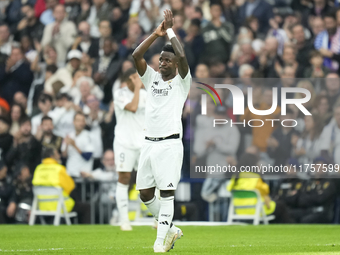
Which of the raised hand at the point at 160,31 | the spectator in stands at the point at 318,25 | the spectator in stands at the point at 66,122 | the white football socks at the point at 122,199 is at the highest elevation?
the spectator in stands at the point at 318,25

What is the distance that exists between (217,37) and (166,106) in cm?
914

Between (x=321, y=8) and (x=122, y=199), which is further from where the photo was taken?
(x=321, y=8)

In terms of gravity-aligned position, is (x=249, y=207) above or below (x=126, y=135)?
below

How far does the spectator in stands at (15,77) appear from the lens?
19172mm

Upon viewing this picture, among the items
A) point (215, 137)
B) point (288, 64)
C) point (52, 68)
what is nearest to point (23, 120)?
point (52, 68)

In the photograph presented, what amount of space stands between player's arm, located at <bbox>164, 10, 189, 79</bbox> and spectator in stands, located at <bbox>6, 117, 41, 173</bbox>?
27.5ft

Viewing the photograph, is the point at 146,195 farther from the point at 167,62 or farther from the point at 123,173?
the point at 123,173

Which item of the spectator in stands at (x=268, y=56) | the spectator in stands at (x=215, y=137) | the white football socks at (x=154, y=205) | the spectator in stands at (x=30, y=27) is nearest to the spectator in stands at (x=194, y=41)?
the spectator in stands at (x=268, y=56)

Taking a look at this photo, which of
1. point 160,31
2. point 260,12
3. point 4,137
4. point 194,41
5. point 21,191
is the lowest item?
point 21,191

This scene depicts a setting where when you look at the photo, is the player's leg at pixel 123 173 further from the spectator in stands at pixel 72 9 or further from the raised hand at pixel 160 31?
the spectator in stands at pixel 72 9

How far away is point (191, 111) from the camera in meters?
15.9

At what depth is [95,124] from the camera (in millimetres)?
16906

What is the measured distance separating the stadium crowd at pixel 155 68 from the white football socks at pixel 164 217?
5.69 metres

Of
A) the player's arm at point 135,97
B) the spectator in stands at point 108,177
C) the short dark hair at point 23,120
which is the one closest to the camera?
the player's arm at point 135,97
